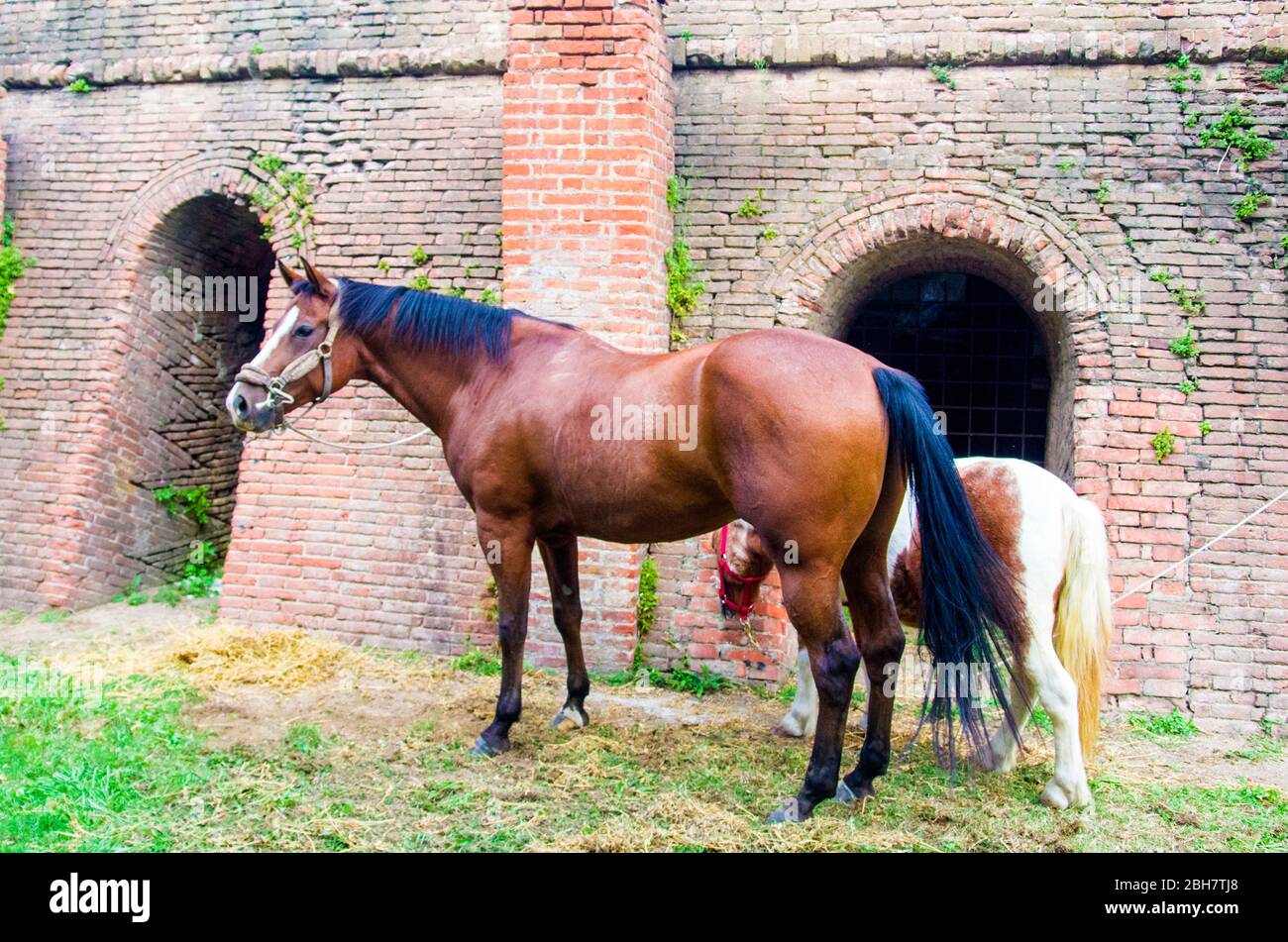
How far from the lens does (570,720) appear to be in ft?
18.1

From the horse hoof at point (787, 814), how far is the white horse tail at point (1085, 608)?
4.96 feet

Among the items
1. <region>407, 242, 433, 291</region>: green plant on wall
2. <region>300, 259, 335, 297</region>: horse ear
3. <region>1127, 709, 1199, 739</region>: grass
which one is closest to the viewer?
<region>300, 259, 335, 297</region>: horse ear

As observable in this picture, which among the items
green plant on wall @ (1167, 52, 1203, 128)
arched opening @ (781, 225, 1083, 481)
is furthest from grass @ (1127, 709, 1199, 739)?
green plant on wall @ (1167, 52, 1203, 128)

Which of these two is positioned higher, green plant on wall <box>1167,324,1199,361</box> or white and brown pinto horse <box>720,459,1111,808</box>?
green plant on wall <box>1167,324,1199,361</box>

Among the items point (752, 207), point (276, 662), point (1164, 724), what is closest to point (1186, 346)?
point (1164, 724)

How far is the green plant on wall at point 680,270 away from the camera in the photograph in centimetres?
674

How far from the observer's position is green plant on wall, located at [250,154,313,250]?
7500mm

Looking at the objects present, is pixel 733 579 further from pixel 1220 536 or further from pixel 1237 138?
pixel 1237 138

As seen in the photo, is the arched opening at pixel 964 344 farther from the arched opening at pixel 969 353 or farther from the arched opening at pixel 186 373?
the arched opening at pixel 186 373

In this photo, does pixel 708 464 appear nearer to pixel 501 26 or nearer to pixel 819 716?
pixel 819 716

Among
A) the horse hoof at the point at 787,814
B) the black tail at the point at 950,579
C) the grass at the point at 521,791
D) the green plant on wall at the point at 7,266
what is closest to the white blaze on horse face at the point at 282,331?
the grass at the point at 521,791

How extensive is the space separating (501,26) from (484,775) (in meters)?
5.35

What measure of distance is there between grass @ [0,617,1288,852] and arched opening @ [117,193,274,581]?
109 inches

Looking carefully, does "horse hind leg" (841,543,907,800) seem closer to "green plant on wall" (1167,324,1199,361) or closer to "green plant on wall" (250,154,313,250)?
"green plant on wall" (1167,324,1199,361)
